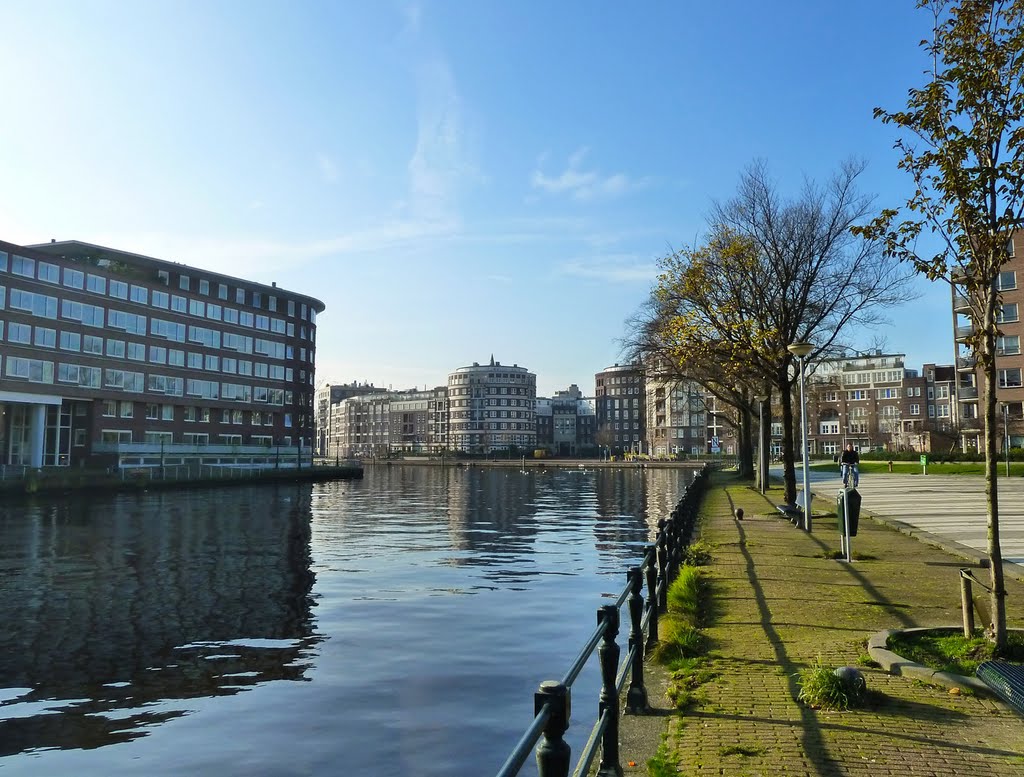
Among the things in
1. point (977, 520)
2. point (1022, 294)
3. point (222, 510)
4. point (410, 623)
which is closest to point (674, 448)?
point (1022, 294)

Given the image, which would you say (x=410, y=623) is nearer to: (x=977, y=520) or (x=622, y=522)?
(x=977, y=520)

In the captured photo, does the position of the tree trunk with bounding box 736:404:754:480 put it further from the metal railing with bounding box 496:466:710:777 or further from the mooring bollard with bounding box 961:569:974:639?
the mooring bollard with bounding box 961:569:974:639

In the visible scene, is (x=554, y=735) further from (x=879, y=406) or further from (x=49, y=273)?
(x=879, y=406)

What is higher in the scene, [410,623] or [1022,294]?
[1022,294]

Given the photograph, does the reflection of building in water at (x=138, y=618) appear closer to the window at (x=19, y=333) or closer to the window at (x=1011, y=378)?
the window at (x=19, y=333)

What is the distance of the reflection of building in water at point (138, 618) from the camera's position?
10.2 m

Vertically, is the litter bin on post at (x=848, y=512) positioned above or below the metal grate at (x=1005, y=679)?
above

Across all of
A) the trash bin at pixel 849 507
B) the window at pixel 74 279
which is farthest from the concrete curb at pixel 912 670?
the window at pixel 74 279

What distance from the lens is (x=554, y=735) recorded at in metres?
3.84

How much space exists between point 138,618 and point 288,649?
3.87m

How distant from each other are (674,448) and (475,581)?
522 ft

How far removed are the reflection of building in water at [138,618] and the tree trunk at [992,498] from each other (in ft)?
27.9

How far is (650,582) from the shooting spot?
1012 centimetres

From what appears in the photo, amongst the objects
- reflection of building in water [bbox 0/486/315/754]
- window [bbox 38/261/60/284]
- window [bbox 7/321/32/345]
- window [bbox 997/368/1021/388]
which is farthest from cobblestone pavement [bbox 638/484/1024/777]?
window [bbox 38/261/60/284]
